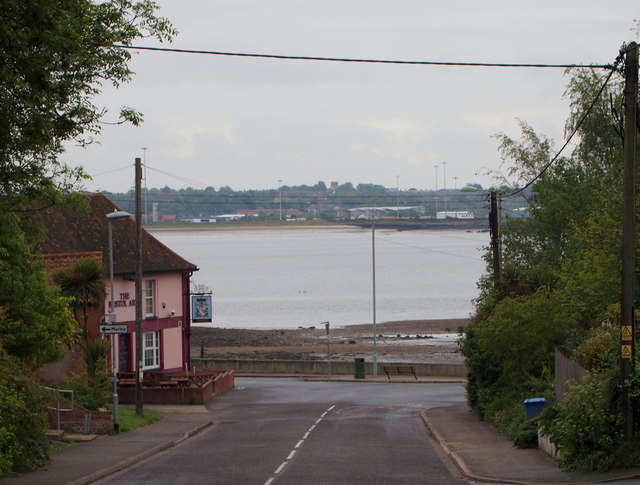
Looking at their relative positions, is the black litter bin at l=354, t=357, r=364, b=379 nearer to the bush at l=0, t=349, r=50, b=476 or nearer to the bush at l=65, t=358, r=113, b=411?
the bush at l=65, t=358, r=113, b=411

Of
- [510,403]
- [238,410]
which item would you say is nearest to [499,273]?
[510,403]

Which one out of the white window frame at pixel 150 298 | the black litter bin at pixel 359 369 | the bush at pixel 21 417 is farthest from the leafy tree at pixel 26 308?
the black litter bin at pixel 359 369

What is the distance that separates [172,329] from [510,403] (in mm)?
22387

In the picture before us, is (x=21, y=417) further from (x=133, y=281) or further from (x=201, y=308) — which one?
(x=201, y=308)

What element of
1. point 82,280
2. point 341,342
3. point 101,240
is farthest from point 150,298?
point 341,342

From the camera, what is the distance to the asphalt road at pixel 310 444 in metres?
20.7

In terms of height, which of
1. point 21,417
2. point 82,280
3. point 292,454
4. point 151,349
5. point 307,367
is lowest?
point 307,367

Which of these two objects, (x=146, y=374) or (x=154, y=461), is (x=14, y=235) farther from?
(x=146, y=374)

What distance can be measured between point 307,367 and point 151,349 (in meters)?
14.2

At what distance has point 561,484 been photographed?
1858 cm

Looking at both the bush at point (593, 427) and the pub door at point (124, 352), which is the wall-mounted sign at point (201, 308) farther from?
the bush at point (593, 427)

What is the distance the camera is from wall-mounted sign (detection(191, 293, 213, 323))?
176 ft

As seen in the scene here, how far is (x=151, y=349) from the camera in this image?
48.5 metres

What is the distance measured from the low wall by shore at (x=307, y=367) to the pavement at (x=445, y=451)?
72.7 ft
